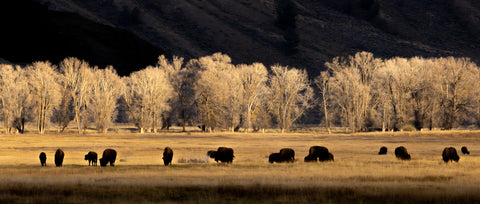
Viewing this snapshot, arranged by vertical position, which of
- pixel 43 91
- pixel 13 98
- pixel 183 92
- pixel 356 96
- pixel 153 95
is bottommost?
pixel 13 98

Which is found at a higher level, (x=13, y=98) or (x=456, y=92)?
(x=456, y=92)

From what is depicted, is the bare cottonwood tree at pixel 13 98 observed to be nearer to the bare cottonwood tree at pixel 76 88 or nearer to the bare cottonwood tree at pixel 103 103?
the bare cottonwood tree at pixel 76 88

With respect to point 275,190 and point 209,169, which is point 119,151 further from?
point 275,190

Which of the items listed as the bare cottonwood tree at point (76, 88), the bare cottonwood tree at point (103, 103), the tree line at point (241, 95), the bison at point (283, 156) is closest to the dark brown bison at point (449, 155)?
the bison at point (283, 156)

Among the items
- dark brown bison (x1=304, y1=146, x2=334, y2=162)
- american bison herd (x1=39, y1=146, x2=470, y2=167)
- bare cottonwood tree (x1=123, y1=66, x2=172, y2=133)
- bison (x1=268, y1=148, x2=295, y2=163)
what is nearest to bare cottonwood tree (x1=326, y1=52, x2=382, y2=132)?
bare cottonwood tree (x1=123, y1=66, x2=172, y2=133)

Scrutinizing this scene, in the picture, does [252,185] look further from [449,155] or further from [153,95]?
[153,95]

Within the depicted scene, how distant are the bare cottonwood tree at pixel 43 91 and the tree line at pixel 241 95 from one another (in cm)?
19

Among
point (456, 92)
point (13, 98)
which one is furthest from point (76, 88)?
point (456, 92)

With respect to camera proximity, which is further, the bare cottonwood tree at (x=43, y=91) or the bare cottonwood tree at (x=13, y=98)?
the bare cottonwood tree at (x=13, y=98)

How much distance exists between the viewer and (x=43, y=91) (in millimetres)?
110375

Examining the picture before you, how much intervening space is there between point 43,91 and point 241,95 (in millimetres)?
37668

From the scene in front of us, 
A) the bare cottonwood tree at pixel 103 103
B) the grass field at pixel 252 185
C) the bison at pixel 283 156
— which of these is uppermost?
the bare cottonwood tree at pixel 103 103

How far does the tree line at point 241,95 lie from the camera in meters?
111

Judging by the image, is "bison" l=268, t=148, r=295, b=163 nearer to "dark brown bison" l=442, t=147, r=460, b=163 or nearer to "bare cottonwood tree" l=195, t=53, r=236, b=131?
"dark brown bison" l=442, t=147, r=460, b=163
